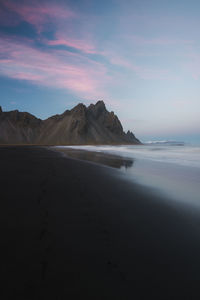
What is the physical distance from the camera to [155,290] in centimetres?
197

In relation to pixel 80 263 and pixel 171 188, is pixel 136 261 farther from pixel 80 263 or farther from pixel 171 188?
pixel 171 188

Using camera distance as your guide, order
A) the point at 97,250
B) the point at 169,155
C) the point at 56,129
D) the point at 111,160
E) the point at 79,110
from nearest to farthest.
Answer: the point at 97,250 → the point at 111,160 → the point at 169,155 → the point at 56,129 → the point at 79,110

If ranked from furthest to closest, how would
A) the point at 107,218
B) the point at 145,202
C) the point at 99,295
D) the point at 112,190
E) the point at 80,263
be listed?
the point at 112,190 → the point at 145,202 → the point at 107,218 → the point at 80,263 → the point at 99,295

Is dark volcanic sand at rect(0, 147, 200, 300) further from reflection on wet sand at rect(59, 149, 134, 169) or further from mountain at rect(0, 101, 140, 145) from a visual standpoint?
mountain at rect(0, 101, 140, 145)

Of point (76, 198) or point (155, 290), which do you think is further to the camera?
point (76, 198)

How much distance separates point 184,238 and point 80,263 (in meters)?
2.11

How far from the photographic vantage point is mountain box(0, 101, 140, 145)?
14750cm

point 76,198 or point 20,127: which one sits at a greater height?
point 20,127

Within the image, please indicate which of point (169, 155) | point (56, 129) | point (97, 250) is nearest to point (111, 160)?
point (169, 155)

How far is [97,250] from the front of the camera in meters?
2.71

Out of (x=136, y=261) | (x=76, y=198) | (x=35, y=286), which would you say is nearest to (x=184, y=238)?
(x=136, y=261)

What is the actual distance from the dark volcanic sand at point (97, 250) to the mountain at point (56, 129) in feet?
472

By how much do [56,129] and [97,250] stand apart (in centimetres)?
16483

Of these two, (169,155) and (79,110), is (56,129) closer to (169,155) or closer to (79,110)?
(79,110)
